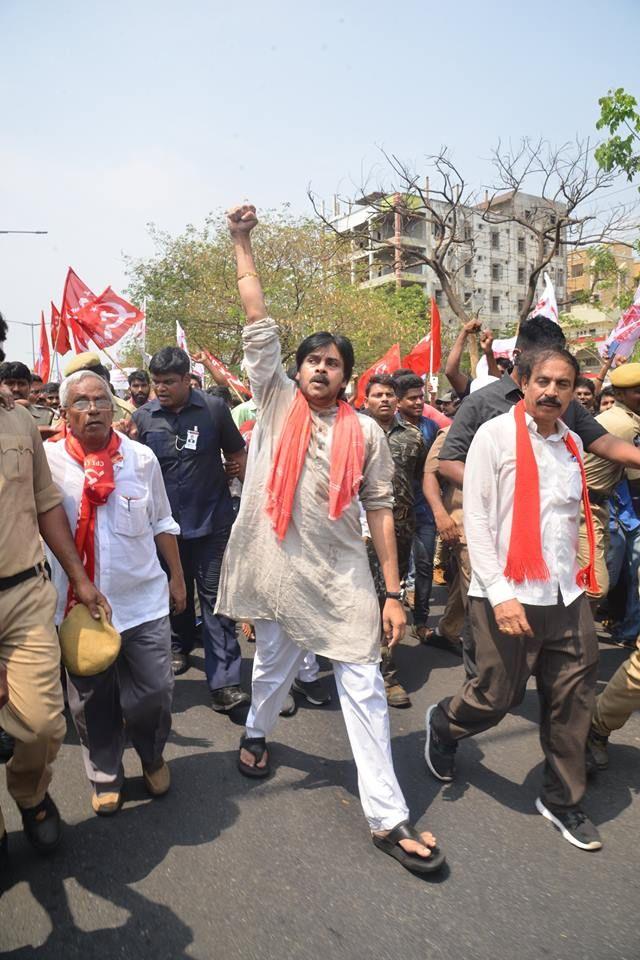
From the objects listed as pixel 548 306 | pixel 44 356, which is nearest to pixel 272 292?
pixel 44 356

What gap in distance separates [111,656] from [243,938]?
3.61 feet

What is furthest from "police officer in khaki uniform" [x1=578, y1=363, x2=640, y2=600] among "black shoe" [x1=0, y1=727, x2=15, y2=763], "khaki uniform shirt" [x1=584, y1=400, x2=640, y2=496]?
"black shoe" [x1=0, y1=727, x2=15, y2=763]

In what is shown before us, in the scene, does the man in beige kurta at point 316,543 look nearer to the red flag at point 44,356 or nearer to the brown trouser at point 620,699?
the brown trouser at point 620,699

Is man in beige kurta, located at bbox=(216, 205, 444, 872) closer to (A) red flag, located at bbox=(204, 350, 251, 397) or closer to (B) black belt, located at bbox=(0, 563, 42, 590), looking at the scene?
(B) black belt, located at bbox=(0, 563, 42, 590)

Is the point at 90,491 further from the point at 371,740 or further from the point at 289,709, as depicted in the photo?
the point at 289,709

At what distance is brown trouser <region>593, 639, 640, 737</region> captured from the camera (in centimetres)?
345

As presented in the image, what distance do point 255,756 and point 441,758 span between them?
875mm

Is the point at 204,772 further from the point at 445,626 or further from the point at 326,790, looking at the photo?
the point at 445,626

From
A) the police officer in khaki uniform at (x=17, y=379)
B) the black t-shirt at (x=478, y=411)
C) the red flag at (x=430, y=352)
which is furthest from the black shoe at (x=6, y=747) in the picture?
the red flag at (x=430, y=352)

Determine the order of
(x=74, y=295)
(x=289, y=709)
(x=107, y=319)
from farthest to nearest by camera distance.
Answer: (x=74, y=295)
(x=107, y=319)
(x=289, y=709)

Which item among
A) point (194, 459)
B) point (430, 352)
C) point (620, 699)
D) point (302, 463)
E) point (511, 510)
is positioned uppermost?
point (430, 352)

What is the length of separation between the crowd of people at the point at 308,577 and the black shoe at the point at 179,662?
1530 mm

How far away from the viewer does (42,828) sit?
2986 mm

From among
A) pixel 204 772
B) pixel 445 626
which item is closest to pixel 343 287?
pixel 445 626
